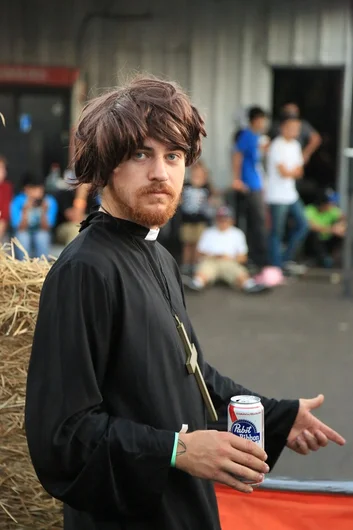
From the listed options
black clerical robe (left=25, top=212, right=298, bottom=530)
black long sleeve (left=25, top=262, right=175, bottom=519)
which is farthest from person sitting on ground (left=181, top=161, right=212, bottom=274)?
black long sleeve (left=25, top=262, right=175, bottom=519)

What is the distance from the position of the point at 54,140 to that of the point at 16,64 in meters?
1.31

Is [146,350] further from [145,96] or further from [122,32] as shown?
[122,32]

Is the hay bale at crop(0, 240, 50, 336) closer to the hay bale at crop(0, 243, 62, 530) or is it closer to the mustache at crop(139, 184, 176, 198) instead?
the hay bale at crop(0, 243, 62, 530)

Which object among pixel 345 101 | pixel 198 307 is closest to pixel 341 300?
pixel 198 307

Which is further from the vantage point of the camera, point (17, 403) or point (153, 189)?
point (17, 403)

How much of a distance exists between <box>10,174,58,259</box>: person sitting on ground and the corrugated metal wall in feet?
10.4

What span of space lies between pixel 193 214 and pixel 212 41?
11.3ft

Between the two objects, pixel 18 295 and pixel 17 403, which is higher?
pixel 18 295

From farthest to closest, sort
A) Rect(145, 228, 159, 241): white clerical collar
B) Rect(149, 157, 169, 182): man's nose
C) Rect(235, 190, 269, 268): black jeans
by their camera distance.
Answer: Rect(235, 190, 269, 268): black jeans < Rect(145, 228, 159, 241): white clerical collar < Rect(149, 157, 169, 182): man's nose

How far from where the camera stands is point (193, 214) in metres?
10.8

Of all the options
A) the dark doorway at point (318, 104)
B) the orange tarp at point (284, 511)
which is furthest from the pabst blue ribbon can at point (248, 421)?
the dark doorway at point (318, 104)

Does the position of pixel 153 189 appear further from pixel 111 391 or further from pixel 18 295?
pixel 18 295

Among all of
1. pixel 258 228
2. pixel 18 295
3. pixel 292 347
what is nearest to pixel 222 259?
pixel 258 228

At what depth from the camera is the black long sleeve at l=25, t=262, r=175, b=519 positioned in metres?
1.75
